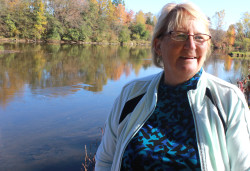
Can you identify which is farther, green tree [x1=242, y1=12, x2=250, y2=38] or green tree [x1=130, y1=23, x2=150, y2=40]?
green tree [x1=130, y1=23, x2=150, y2=40]

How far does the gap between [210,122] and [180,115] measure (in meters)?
0.19

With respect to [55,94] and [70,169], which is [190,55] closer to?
[70,169]

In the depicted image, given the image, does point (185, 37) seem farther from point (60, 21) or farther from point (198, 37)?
point (60, 21)

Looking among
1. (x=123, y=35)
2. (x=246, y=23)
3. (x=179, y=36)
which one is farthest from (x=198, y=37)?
(x=123, y=35)

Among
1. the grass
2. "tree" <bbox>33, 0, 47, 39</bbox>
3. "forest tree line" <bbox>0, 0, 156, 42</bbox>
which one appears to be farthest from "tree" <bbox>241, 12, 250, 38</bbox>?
the grass

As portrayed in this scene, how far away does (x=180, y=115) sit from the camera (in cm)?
141

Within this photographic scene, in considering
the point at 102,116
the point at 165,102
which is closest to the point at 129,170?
the point at 165,102

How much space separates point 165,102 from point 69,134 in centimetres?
416

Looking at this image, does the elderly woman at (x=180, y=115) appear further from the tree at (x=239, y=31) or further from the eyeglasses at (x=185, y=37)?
the tree at (x=239, y=31)

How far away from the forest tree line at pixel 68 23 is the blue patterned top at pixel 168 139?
3066cm

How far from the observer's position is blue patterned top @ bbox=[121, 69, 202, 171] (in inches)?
51.0

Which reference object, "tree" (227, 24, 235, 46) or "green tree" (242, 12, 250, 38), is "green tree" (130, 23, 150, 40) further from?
"green tree" (242, 12, 250, 38)

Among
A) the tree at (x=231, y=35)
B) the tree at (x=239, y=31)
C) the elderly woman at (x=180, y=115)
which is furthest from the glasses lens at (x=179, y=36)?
the tree at (x=231, y=35)

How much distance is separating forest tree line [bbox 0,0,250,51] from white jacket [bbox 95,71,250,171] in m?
30.7
